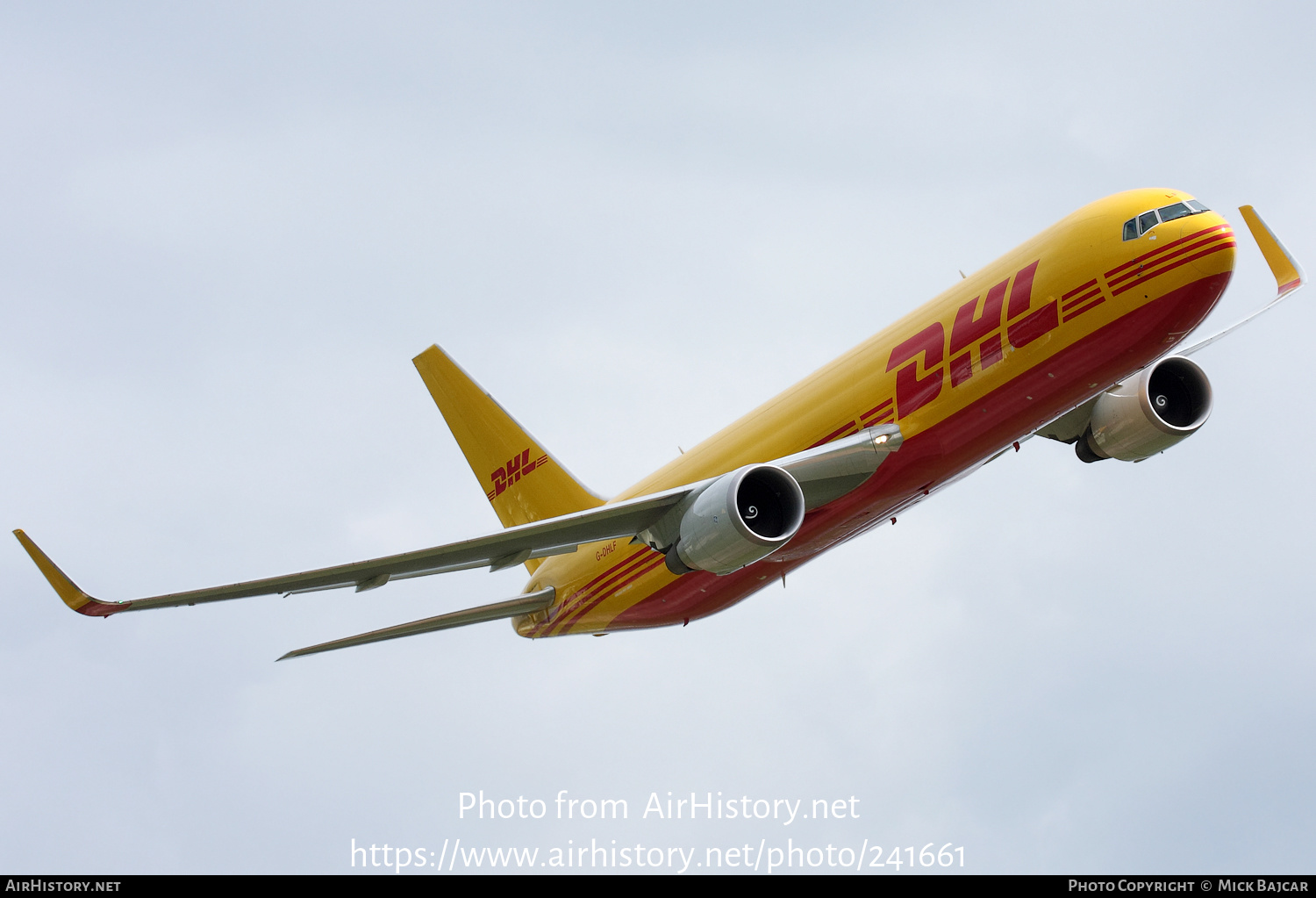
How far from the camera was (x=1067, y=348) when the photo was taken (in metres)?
25.8

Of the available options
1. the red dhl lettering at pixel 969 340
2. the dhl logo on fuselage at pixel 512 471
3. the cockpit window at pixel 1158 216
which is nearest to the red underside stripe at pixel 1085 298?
the red dhl lettering at pixel 969 340

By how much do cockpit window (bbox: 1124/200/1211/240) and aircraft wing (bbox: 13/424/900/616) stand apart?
5.94 m

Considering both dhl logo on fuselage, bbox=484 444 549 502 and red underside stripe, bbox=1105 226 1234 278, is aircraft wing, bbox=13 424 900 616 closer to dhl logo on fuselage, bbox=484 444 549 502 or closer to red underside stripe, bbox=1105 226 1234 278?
red underside stripe, bbox=1105 226 1234 278

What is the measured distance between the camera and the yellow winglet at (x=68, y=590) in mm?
24672

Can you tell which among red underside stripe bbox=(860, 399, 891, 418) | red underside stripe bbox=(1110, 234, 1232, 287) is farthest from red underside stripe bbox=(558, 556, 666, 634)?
red underside stripe bbox=(1110, 234, 1232, 287)

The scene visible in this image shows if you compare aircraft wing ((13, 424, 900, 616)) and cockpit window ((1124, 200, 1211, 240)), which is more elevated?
cockpit window ((1124, 200, 1211, 240))

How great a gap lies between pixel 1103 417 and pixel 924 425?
6420 mm

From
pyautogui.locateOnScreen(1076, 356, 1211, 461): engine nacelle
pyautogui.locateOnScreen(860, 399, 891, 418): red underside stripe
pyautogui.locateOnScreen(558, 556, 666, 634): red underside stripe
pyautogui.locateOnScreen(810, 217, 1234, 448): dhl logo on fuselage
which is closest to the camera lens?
pyautogui.locateOnScreen(810, 217, 1234, 448): dhl logo on fuselage

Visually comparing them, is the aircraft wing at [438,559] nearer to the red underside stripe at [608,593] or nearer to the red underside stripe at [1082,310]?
the red underside stripe at [608,593]

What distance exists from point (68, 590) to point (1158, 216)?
71.5 feet

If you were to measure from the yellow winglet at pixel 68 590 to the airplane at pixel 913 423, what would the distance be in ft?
0.12

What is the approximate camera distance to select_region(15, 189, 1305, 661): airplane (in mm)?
25203

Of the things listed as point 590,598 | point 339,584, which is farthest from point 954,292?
point 339,584

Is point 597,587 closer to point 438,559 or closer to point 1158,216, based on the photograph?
point 438,559
